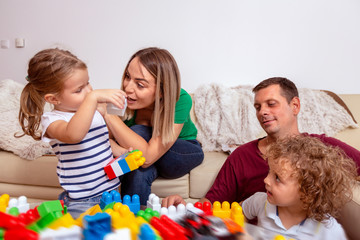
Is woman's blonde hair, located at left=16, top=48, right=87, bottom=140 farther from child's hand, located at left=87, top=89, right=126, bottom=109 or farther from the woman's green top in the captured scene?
the woman's green top

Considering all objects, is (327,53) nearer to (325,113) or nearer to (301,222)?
(325,113)

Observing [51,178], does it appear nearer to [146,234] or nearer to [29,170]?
[29,170]

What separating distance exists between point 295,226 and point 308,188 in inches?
5.3

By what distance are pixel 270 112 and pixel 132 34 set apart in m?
1.53

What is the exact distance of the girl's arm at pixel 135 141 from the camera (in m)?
1.24

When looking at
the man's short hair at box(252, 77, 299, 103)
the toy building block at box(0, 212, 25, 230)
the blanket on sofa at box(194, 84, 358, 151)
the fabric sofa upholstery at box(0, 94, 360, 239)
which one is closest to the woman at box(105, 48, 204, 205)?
the fabric sofa upholstery at box(0, 94, 360, 239)

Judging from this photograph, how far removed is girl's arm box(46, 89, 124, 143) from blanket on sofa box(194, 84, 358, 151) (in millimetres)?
966

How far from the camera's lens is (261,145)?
1.32 metres

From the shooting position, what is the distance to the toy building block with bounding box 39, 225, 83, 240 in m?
0.56

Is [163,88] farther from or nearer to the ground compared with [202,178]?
farther from the ground

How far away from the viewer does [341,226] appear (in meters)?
0.91

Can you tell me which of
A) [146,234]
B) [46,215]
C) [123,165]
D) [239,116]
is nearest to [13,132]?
[123,165]

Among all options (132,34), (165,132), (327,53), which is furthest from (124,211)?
(327,53)

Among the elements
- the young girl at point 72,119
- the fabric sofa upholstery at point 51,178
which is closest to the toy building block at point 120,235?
the young girl at point 72,119
